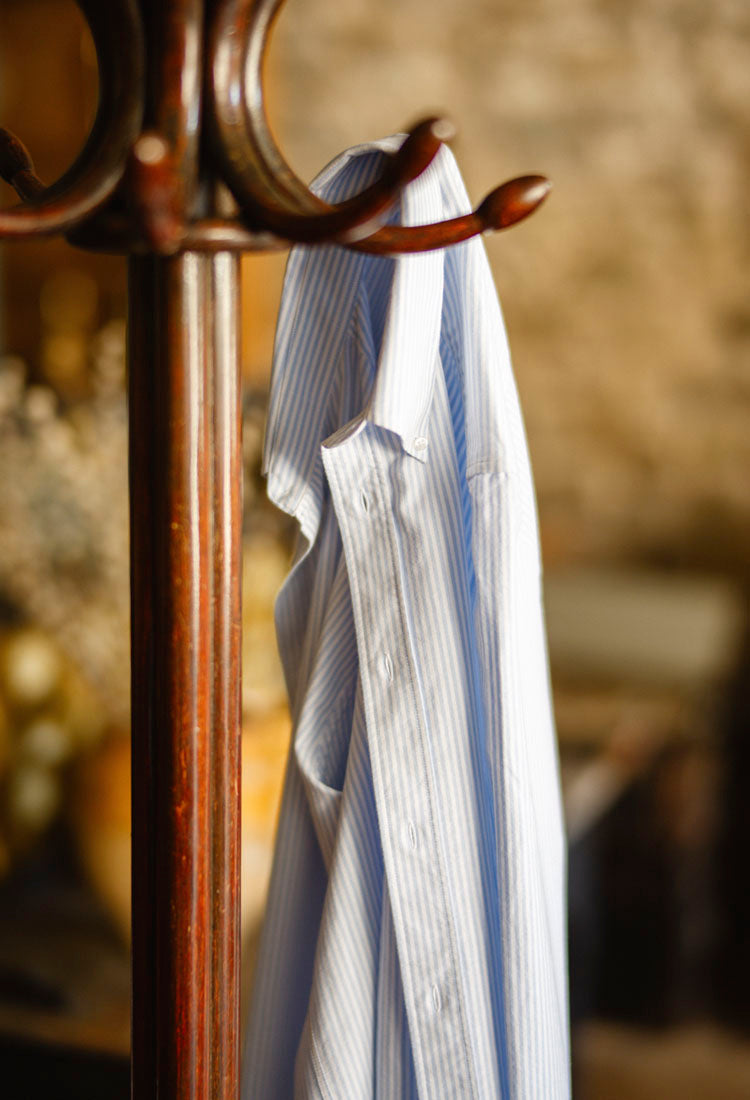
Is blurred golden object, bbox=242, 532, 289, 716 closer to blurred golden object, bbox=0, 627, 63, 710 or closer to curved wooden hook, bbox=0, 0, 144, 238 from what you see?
blurred golden object, bbox=0, 627, 63, 710

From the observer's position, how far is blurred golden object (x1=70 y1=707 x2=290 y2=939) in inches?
43.5

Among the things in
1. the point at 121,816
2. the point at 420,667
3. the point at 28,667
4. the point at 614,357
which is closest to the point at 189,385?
the point at 420,667

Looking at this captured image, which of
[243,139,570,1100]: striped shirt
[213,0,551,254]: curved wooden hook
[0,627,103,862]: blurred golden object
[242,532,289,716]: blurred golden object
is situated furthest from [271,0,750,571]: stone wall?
[213,0,551,254]: curved wooden hook

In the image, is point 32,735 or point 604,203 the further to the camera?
point 604,203

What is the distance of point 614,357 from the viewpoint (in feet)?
9.75

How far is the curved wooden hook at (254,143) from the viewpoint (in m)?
0.49

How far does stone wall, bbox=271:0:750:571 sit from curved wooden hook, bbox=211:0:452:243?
2.52m

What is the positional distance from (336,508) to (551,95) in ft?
8.54

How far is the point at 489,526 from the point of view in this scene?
65 centimetres

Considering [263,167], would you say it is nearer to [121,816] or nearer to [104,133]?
[104,133]

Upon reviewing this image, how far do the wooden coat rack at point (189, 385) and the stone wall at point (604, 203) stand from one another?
253 cm

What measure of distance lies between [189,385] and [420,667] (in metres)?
0.25

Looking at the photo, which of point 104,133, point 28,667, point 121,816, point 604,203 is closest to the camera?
point 104,133

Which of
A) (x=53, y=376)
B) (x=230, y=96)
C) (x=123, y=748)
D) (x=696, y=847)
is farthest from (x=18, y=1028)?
(x=696, y=847)
